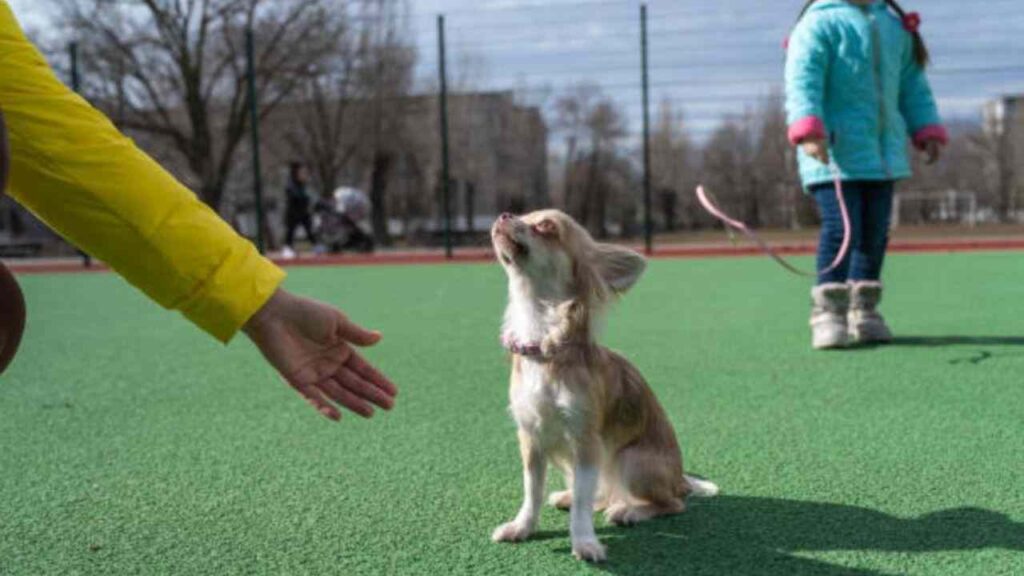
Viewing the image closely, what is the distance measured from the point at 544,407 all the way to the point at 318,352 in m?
0.77

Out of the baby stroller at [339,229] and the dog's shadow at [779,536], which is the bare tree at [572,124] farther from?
the dog's shadow at [779,536]

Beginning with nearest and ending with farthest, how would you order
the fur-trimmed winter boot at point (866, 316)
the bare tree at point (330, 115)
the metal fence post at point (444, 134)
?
1. the fur-trimmed winter boot at point (866, 316)
2. the metal fence post at point (444, 134)
3. the bare tree at point (330, 115)

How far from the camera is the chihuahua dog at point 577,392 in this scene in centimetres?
230

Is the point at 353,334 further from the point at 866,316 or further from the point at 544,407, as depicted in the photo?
the point at 866,316

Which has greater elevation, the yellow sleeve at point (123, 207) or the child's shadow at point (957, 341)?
the yellow sleeve at point (123, 207)

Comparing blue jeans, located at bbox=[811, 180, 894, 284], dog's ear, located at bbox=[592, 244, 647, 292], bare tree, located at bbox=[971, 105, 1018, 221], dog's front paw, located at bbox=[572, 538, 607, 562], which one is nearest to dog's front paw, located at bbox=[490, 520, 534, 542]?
dog's front paw, located at bbox=[572, 538, 607, 562]

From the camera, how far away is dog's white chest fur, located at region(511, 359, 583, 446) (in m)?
2.28

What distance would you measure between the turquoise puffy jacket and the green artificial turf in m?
1.05

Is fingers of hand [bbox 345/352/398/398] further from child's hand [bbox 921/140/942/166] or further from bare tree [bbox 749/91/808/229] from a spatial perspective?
bare tree [bbox 749/91/808/229]

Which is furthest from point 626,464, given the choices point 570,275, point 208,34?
point 208,34

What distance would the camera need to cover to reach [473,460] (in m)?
3.07

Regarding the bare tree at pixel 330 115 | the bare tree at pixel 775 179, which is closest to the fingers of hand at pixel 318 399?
the bare tree at pixel 775 179

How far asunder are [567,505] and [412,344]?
9.99 ft

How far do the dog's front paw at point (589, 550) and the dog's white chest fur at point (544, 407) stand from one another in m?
0.26
